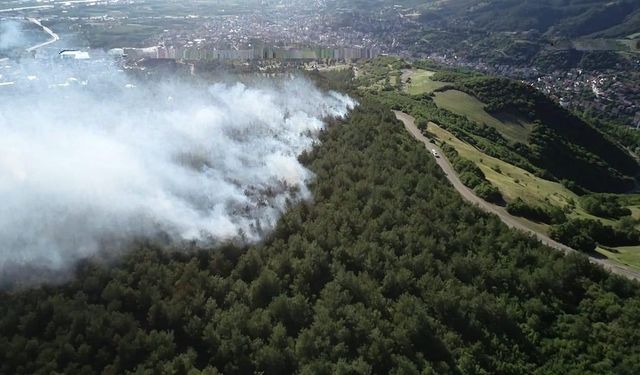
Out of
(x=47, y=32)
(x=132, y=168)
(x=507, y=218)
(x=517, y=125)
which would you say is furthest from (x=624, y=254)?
(x=47, y=32)

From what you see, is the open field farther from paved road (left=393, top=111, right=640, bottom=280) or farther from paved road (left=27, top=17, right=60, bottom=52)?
paved road (left=27, top=17, right=60, bottom=52)

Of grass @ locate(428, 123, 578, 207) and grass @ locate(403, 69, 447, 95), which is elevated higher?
grass @ locate(428, 123, 578, 207)

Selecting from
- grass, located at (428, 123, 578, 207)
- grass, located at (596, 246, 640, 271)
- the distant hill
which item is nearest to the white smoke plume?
grass, located at (428, 123, 578, 207)

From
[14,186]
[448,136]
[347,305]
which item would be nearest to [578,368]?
[347,305]

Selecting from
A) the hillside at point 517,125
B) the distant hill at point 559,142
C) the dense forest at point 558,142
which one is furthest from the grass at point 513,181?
the distant hill at point 559,142

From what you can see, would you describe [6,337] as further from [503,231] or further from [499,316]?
[503,231]

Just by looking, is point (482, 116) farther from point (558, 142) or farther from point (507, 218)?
point (507, 218)
